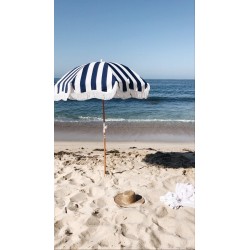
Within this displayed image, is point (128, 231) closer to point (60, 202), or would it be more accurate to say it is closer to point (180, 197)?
point (180, 197)

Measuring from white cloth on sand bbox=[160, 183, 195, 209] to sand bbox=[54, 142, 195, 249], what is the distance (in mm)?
75

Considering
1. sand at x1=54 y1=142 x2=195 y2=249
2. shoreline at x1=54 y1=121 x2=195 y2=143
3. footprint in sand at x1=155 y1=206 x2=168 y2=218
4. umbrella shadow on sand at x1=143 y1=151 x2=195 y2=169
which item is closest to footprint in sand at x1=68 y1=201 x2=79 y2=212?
sand at x1=54 y1=142 x2=195 y2=249

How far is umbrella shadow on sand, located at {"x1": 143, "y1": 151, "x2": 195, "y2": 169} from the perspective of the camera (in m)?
4.42

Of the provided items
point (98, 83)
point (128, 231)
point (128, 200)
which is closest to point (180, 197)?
point (128, 200)

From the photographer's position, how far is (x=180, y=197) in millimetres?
3217

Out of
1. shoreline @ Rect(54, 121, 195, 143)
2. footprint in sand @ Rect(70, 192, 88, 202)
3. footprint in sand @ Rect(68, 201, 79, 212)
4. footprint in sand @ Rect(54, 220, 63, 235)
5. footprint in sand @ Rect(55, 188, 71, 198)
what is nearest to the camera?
footprint in sand @ Rect(54, 220, 63, 235)

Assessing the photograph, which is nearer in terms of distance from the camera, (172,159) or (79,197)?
(79,197)

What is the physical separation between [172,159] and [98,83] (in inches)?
88.0

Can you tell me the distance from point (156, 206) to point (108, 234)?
2.37 feet

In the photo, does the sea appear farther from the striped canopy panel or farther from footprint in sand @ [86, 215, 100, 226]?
footprint in sand @ [86, 215, 100, 226]
